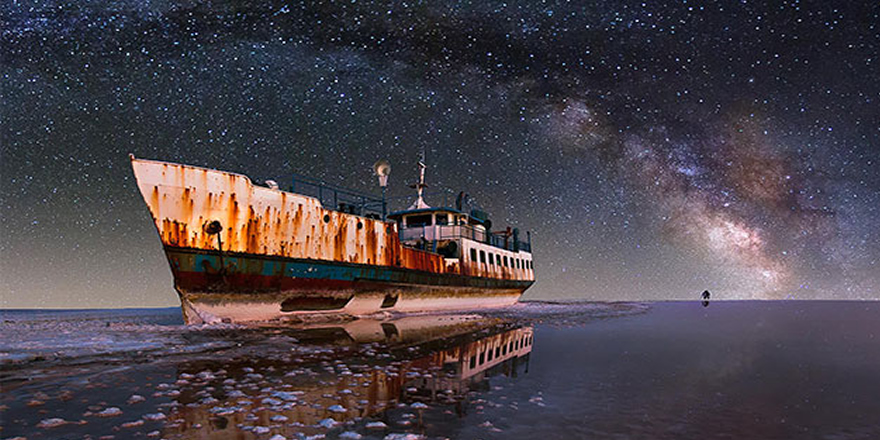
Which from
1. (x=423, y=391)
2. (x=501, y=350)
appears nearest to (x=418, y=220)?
(x=501, y=350)

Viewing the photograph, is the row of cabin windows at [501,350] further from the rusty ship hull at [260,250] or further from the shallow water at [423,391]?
the rusty ship hull at [260,250]

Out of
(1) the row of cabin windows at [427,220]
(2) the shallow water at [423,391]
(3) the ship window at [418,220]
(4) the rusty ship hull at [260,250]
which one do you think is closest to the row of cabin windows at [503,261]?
(1) the row of cabin windows at [427,220]

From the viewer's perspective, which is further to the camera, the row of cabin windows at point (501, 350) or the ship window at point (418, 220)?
the ship window at point (418, 220)

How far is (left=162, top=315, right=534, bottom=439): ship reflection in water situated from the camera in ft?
14.5

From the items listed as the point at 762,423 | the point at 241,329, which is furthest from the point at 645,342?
the point at 241,329

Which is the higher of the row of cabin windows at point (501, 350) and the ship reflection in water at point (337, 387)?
the ship reflection in water at point (337, 387)

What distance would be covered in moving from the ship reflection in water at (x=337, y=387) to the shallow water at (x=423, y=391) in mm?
25

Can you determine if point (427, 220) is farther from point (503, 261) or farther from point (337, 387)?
point (337, 387)

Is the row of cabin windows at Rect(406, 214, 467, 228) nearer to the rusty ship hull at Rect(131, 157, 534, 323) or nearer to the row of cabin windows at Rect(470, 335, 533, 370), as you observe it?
the rusty ship hull at Rect(131, 157, 534, 323)

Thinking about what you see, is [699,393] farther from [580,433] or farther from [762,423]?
[580,433]

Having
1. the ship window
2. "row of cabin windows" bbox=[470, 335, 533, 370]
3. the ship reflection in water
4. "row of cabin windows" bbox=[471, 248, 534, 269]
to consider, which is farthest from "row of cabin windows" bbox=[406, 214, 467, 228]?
the ship reflection in water

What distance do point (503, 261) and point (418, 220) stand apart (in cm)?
875

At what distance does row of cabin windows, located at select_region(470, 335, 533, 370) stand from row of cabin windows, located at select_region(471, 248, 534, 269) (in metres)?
16.1

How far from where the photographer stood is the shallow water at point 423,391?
4.36 m
